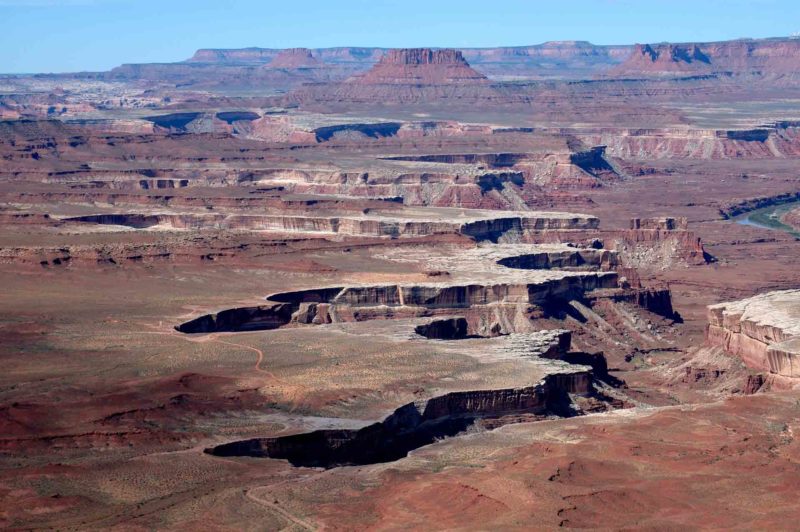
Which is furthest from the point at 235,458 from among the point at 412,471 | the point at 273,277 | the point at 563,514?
the point at 273,277

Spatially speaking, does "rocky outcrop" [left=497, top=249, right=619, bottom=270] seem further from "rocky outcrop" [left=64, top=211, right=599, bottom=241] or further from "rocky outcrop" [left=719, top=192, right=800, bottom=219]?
"rocky outcrop" [left=719, top=192, right=800, bottom=219]

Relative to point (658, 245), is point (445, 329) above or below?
above

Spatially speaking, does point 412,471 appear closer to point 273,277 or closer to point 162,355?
point 162,355

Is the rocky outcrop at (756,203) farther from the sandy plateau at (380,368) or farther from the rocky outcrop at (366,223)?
the rocky outcrop at (366,223)

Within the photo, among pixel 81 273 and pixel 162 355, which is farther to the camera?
pixel 81 273

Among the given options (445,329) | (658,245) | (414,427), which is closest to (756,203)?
(658,245)

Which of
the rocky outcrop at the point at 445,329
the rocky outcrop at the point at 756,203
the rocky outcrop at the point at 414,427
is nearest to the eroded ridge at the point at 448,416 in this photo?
the rocky outcrop at the point at 414,427

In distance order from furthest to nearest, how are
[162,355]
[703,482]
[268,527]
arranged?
[162,355] → [703,482] → [268,527]

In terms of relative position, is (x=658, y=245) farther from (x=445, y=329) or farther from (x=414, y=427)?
(x=414, y=427)

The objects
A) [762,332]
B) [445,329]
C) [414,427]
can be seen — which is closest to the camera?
[414,427]
